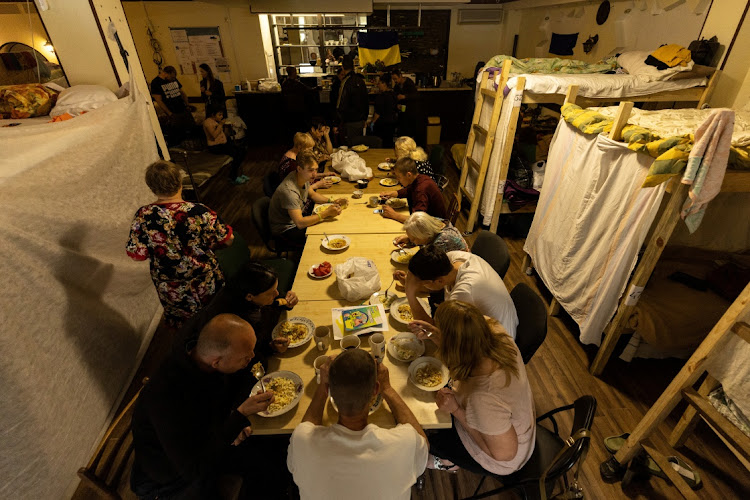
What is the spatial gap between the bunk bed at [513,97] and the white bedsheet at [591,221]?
22.0 inches

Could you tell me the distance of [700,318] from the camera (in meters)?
2.82

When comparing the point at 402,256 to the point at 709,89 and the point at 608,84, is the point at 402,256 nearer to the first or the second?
Answer: the point at 608,84

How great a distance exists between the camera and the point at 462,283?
6.93 ft

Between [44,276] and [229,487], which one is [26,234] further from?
[229,487]

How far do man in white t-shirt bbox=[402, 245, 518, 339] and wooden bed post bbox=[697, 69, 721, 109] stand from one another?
3487 mm

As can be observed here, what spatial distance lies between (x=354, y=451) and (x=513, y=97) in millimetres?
3862

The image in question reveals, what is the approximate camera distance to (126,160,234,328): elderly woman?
234 cm

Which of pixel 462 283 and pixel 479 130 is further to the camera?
pixel 479 130

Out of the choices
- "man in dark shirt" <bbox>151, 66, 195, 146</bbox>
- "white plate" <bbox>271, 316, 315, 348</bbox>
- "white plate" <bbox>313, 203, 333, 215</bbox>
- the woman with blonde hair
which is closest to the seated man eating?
"white plate" <bbox>313, 203, 333, 215</bbox>

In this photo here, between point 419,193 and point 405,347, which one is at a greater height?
point 419,193

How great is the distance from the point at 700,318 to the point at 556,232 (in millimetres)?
1271

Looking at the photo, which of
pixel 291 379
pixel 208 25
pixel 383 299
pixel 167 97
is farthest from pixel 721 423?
pixel 208 25

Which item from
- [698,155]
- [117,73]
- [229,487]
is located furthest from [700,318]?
[117,73]

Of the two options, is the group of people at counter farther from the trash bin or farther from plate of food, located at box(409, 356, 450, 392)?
the trash bin
